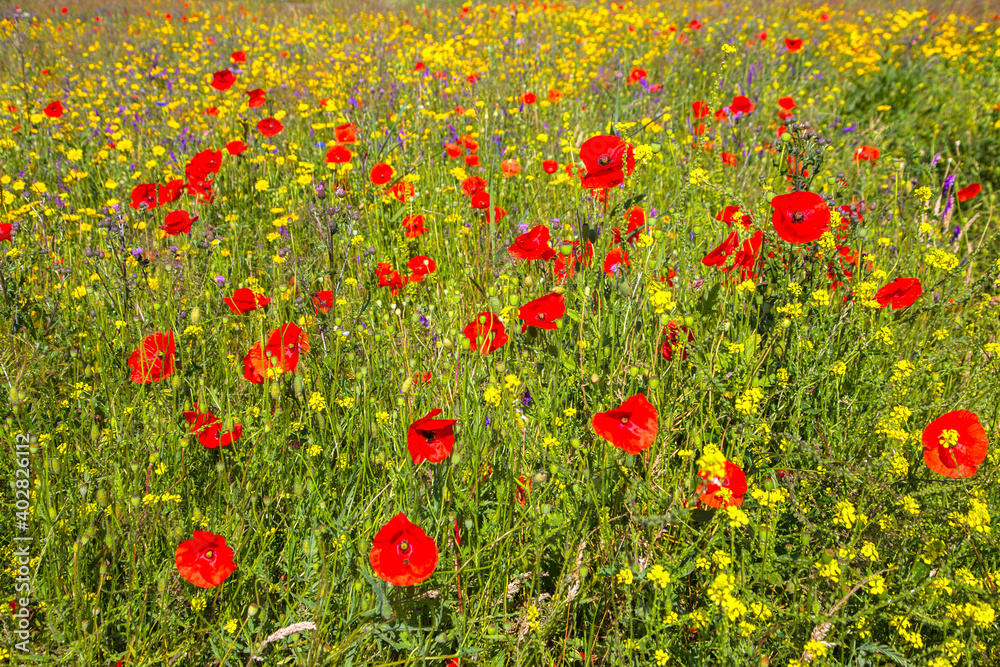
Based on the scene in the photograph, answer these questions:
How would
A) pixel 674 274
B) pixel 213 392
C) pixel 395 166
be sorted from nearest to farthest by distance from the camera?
pixel 213 392 → pixel 674 274 → pixel 395 166

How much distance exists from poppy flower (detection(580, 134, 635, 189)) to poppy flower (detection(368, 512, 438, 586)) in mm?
1198

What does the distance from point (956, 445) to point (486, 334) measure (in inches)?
46.5

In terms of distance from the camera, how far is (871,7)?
8.80 metres

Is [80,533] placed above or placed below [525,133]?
below

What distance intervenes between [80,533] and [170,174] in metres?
2.53

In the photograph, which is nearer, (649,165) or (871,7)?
(649,165)

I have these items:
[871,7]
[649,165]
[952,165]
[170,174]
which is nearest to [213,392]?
[170,174]

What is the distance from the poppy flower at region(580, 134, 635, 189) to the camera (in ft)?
6.04

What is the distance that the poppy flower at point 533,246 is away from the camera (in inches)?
75.6

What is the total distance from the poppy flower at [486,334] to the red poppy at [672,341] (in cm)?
53

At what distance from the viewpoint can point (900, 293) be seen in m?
1.82

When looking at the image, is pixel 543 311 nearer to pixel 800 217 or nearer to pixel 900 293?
pixel 800 217

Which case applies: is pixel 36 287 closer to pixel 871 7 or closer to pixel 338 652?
pixel 338 652

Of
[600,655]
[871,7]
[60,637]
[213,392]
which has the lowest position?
[600,655]
